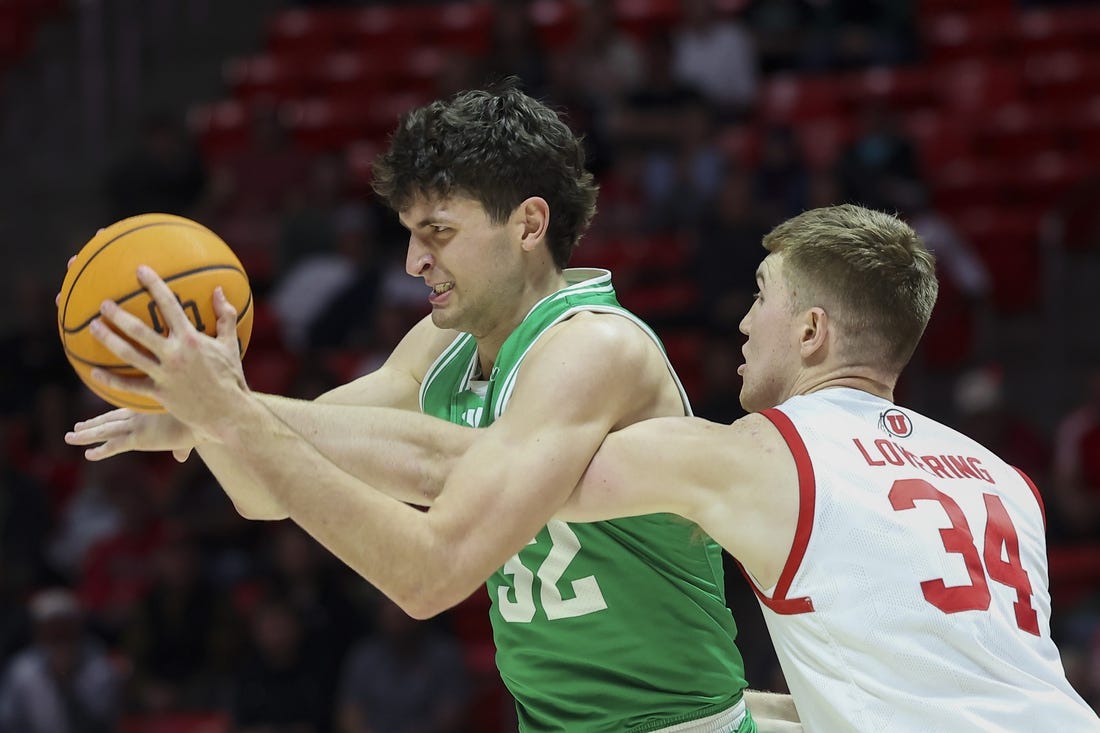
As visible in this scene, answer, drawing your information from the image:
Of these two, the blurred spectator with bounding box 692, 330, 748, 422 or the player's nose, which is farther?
the blurred spectator with bounding box 692, 330, 748, 422

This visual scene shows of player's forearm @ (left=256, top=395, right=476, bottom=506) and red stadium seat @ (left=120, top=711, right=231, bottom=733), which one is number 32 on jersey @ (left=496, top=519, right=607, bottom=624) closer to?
player's forearm @ (left=256, top=395, right=476, bottom=506)

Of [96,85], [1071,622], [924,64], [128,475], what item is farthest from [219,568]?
[924,64]

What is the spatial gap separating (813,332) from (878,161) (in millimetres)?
7693

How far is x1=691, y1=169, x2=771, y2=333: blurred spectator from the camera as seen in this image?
983 cm

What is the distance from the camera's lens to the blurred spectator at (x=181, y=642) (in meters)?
9.21

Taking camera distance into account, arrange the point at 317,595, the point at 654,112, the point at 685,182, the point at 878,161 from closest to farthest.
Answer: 1. the point at 317,595
2. the point at 685,182
3. the point at 878,161
4. the point at 654,112

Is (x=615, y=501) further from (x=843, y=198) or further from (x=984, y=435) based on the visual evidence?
(x=843, y=198)

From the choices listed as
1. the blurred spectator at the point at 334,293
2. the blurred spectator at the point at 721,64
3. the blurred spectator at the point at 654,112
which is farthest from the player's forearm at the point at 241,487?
the blurred spectator at the point at 721,64

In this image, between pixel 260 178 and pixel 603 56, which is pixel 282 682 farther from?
pixel 603 56

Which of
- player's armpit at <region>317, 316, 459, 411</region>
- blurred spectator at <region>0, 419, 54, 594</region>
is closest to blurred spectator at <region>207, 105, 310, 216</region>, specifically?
blurred spectator at <region>0, 419, 54, 594</region>

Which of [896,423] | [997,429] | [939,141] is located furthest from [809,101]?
[896,423]

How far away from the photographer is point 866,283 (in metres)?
3.42

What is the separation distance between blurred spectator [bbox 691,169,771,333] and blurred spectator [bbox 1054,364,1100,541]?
2.09 meters

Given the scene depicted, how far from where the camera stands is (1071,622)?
814 centimetres
